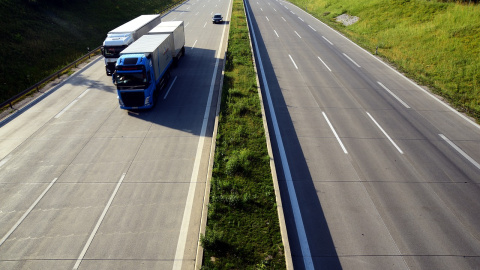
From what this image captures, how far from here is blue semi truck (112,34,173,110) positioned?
17.8m

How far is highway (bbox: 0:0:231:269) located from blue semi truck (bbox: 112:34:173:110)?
94 centimetres

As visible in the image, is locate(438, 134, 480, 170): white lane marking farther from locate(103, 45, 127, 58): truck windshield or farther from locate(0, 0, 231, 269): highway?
locate(103, 45, 127, 58): truck windshield

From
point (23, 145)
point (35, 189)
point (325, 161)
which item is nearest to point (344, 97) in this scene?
point (325, 161)

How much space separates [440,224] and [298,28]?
3668 cm

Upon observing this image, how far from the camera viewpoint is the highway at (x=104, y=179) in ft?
32.1

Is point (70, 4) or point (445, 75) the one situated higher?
point (70, 4)

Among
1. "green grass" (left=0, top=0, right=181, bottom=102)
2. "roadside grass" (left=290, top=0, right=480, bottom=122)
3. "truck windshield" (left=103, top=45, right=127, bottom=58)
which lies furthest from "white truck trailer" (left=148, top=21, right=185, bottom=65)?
"roadside grass" (left=290, top=0, right=480, bottom=122)

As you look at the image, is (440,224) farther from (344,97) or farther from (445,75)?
(445,75)

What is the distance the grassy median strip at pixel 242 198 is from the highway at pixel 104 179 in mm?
705

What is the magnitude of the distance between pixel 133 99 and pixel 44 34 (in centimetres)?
2180

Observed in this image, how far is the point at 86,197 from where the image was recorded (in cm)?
1207

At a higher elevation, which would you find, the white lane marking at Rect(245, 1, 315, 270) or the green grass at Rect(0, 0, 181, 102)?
the green grass at Rect(0, 0, 181, 102)

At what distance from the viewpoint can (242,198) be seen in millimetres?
11359

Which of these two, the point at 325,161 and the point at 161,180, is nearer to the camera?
the point at 161,180
